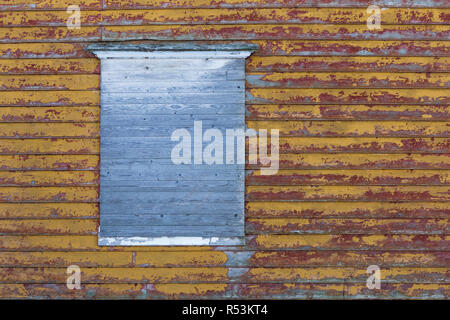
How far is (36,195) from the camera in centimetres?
291

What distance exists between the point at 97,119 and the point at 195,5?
1.56 metres

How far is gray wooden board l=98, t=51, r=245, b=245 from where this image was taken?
289cm

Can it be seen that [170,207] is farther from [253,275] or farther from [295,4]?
[295,4]

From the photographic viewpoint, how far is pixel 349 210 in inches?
113

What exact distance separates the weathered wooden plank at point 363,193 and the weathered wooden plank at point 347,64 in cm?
121

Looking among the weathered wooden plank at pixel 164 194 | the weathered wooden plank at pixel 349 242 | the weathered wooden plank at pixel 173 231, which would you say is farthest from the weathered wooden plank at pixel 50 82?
the weathered wooden plank at pixel 349 242

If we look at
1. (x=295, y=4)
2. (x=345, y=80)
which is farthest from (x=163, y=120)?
(x=345, y=80)

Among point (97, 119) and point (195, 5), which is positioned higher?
point (195, 5)

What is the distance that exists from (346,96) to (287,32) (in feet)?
2.94

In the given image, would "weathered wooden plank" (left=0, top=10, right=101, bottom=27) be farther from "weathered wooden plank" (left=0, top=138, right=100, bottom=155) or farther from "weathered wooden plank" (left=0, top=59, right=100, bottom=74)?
"weathered wooden plank" (left=0, top=138, right=100, bottom=155)

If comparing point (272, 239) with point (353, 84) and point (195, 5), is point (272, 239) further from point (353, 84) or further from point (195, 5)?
point (195, 5)

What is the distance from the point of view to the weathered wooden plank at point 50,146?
2904 mm

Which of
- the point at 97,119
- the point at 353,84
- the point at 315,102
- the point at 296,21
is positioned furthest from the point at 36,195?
the point at 353,84

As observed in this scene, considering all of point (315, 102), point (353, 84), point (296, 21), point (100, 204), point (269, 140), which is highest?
point (296, 21)
